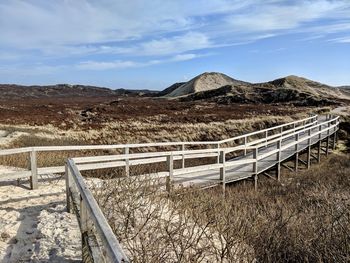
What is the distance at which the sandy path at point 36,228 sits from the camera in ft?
14.9

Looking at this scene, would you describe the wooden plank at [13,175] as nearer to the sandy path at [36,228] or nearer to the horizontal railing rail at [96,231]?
the sandy path at [36,228]

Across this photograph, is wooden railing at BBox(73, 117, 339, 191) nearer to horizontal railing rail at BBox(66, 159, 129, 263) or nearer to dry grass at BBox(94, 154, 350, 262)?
dry grass at BBox(94, 154, 350, 262)

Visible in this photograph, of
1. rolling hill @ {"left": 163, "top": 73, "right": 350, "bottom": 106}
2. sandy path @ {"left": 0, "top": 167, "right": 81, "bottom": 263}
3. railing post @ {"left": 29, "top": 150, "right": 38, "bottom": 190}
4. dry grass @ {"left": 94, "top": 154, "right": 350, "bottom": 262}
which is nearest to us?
dry grass @ {"left": 94, "top": 154, "right": 350, "bottom": 262}

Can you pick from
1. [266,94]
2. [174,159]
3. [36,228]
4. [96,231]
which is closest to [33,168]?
[36,228]

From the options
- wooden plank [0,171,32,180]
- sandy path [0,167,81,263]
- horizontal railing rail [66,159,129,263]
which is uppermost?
horizontal railing rail [66,159,129,263]

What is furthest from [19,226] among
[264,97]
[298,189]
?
[264,97]

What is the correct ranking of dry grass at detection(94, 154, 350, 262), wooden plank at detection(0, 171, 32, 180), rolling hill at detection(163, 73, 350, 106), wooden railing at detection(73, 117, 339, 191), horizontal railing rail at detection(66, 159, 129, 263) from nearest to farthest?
1. horizontal railing rail at detection(66, 159, 129, 263)
2. dry grass at detection(94, 154, 350, 262)
3. wooden plank at detection(0, 171, 32, 180)
4. wooden railing at detection(73, 117, 339, 191)
5. rolling hill at detection(163, 73, 350, 106)

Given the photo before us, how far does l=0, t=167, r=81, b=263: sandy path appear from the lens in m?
4.56

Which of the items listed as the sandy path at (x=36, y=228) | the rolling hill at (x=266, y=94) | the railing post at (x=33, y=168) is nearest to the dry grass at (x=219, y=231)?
the sandy path at (x=36, y=228)

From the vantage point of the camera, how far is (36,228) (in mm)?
5453

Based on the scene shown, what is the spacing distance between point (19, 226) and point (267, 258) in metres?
3.35

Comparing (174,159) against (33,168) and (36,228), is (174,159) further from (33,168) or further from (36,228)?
(36,228)

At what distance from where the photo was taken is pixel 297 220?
5.89 m

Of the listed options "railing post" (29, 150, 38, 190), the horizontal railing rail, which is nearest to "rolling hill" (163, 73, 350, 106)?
"railing post" (29, 150, 38, 190)
